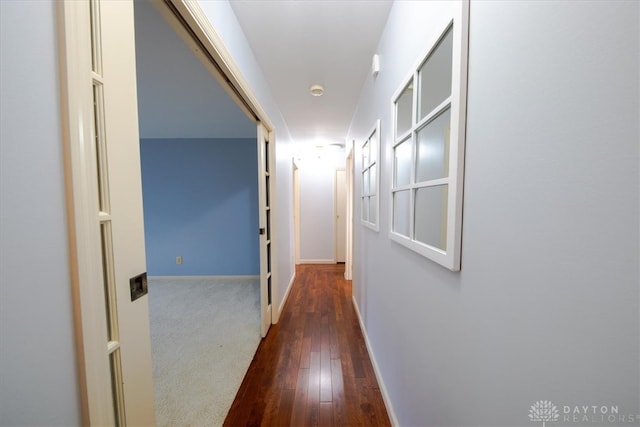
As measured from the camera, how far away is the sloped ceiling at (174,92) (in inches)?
60.6

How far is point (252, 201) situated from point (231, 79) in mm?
2712

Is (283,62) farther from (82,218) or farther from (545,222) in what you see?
(545,222)

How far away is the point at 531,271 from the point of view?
0.46m

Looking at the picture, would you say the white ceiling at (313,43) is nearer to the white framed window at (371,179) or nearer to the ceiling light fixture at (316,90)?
the ceiling light fixture at (316,90)

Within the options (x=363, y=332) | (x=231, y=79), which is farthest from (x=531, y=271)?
(x=363, y=332)

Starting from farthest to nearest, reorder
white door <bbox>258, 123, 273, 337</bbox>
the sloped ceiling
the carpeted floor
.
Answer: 1. white door <bbox>258, 123, 273, 337</bbox>
2. the sloped ceiling
3. the carpeted floor

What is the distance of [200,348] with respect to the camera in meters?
1.98

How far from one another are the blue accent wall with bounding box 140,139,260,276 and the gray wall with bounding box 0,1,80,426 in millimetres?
3459

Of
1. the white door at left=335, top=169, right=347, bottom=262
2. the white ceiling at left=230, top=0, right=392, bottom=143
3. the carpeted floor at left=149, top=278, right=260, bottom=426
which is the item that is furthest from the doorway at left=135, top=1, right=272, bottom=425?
the white door at left=335, top=169, right=347, bottom=262

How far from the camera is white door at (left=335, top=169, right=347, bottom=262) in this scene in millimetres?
4715

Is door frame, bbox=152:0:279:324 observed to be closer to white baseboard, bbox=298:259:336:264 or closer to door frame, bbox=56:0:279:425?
door frame, bbox=56:0:279:425

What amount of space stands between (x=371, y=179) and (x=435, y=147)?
1.15 m

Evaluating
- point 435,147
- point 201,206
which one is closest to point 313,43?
point 435,147

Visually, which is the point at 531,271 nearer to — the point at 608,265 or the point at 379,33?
the point at 608,265
